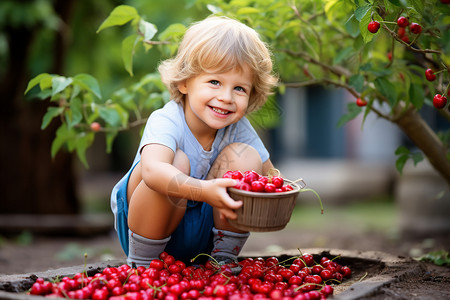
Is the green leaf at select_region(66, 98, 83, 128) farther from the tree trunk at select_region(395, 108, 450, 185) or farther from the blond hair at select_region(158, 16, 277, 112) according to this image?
the tree trunk at select_region(395, 108, 450, 185)

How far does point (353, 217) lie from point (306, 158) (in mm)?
5443

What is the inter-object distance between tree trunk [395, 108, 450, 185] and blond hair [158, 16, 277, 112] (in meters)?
0.89

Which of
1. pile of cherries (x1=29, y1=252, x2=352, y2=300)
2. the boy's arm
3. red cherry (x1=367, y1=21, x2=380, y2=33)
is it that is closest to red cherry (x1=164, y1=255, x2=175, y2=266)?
pile of cherries (x1=29, y1=252, x2=352, y2=300)

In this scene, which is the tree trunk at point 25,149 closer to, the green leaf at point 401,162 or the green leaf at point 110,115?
the green leaf at point 110,115

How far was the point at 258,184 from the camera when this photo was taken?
6.27 feet

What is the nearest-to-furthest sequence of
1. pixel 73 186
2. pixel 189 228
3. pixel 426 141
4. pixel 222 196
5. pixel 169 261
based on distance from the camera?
pixel 222 196, pixel 169 261, pixel 189 228, pixel 426 141, pixel 73 186

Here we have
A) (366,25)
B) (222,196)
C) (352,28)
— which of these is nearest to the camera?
(222,196)

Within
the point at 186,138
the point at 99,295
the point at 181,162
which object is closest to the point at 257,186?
the point at 181,162

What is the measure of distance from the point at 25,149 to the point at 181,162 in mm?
4526

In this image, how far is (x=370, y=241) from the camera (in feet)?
15.7

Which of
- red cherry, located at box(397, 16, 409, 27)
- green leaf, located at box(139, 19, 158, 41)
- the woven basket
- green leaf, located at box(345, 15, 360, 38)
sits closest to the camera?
the woven basket

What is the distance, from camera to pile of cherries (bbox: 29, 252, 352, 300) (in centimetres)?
191

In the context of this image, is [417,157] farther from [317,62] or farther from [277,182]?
[277,182]

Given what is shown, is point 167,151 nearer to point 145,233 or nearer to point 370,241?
point 145,233
